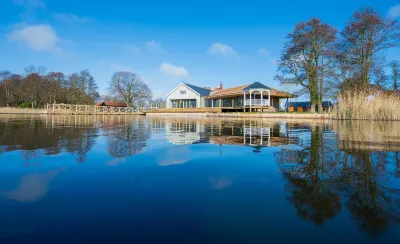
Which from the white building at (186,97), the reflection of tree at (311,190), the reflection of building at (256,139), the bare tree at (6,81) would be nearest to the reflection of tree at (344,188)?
the reflection of tree at (311,190)

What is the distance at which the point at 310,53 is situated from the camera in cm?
2883

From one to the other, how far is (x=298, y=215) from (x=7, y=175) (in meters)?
3.50

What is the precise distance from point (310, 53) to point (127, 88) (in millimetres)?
46046

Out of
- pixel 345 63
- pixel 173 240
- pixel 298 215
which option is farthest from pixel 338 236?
pixel 345 63

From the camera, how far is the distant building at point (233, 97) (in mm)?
36031

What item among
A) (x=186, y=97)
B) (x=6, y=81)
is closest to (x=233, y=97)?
(x=186, y=97)

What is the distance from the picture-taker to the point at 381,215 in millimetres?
1903

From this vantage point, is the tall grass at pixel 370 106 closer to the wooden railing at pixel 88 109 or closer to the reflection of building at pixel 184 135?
the reflection of building at pixel 184 135

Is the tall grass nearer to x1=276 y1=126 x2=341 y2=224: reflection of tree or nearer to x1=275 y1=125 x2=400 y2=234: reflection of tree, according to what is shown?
x1=275 y1=125 x2=400 y2=234: reflection of tree

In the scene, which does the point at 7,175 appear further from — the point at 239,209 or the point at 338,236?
the point at 338,236

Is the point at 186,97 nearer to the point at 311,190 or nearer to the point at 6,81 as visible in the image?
the point at 311,190

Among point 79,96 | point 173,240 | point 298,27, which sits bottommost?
point 173,240

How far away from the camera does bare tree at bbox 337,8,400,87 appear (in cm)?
2539

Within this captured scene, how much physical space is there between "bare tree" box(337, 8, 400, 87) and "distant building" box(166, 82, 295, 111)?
7.90 metres
